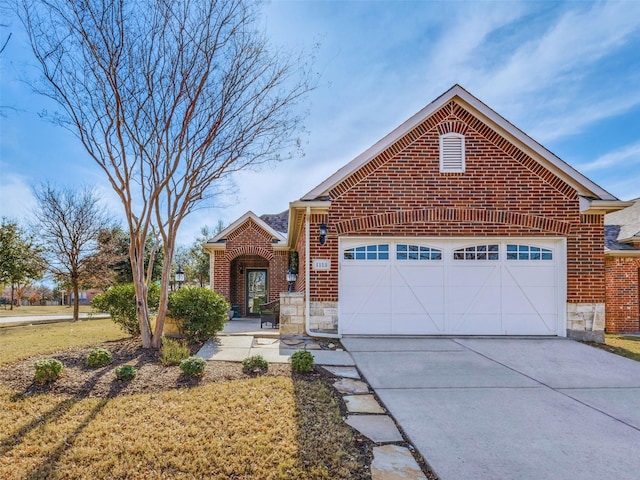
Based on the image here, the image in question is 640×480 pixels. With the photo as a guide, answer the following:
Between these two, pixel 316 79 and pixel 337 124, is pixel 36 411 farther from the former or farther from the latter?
pixel 337 124

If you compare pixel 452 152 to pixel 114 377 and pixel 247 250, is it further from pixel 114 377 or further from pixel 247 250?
pixel 247 250

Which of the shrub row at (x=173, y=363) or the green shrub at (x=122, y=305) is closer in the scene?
the shrub row at (x=173, y=363)

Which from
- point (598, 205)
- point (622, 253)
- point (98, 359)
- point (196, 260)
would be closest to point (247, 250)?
point (98, 359)

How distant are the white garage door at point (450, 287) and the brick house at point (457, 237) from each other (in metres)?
0.02

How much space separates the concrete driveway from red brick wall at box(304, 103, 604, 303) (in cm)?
213

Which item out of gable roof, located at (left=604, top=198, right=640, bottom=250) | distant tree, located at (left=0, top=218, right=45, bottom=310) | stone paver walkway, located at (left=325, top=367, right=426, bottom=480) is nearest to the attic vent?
stone paver walkway, located at (left=325, top=367, right=426, bottom=480)

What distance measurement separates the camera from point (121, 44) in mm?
7148

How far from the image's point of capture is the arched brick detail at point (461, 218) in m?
8.82

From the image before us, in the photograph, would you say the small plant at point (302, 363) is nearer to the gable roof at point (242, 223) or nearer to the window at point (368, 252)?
the window at point (368, 252)

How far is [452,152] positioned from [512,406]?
20.1 ft

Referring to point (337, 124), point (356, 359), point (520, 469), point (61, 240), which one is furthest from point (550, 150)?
point (61, 240)

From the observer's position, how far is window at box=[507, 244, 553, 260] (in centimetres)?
899

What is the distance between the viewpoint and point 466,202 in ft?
29.3

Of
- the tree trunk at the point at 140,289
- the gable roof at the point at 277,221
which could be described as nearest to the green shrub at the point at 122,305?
the tree trunk at the point at 140,289
